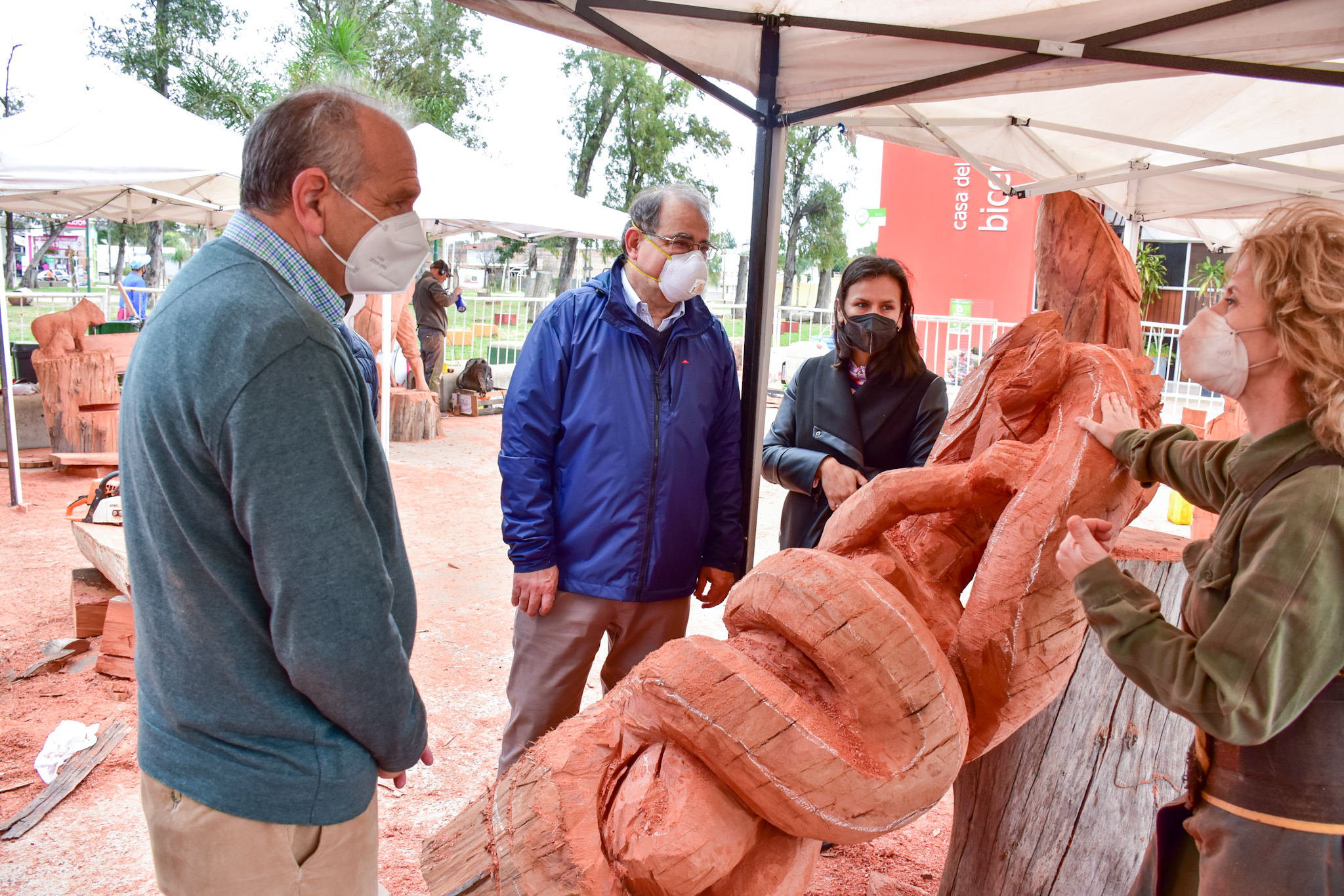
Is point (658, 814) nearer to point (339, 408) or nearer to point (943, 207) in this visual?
point (339, 408)

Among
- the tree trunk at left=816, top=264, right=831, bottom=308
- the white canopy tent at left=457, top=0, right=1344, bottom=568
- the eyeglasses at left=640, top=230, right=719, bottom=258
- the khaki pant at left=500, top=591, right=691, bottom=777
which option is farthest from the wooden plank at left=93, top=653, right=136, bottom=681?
the tree trunk at left=816, top=264, right=831, bottom=308

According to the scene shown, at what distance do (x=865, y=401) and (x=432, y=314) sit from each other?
9.68m

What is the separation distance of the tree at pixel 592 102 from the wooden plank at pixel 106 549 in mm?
17942

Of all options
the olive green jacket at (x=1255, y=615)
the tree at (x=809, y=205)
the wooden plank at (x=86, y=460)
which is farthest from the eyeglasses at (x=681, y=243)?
the tree at (x=809, y=205)

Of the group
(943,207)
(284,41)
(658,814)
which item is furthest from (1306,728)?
(284,41)

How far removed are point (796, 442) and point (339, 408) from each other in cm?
177

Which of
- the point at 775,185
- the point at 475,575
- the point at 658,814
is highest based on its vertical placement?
the point at 775,185

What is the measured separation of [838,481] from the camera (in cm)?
249

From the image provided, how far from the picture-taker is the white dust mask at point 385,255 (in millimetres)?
1404

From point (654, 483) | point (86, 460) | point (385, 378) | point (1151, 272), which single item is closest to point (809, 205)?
point (1151, 272)

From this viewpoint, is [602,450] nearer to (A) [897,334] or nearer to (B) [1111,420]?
(A) [897,334]

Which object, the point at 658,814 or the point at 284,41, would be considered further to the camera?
the point at 284,41

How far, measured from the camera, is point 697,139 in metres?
23.1

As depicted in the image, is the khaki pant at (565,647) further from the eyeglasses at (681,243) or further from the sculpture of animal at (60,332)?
the sculpture of animal at (60,332)
